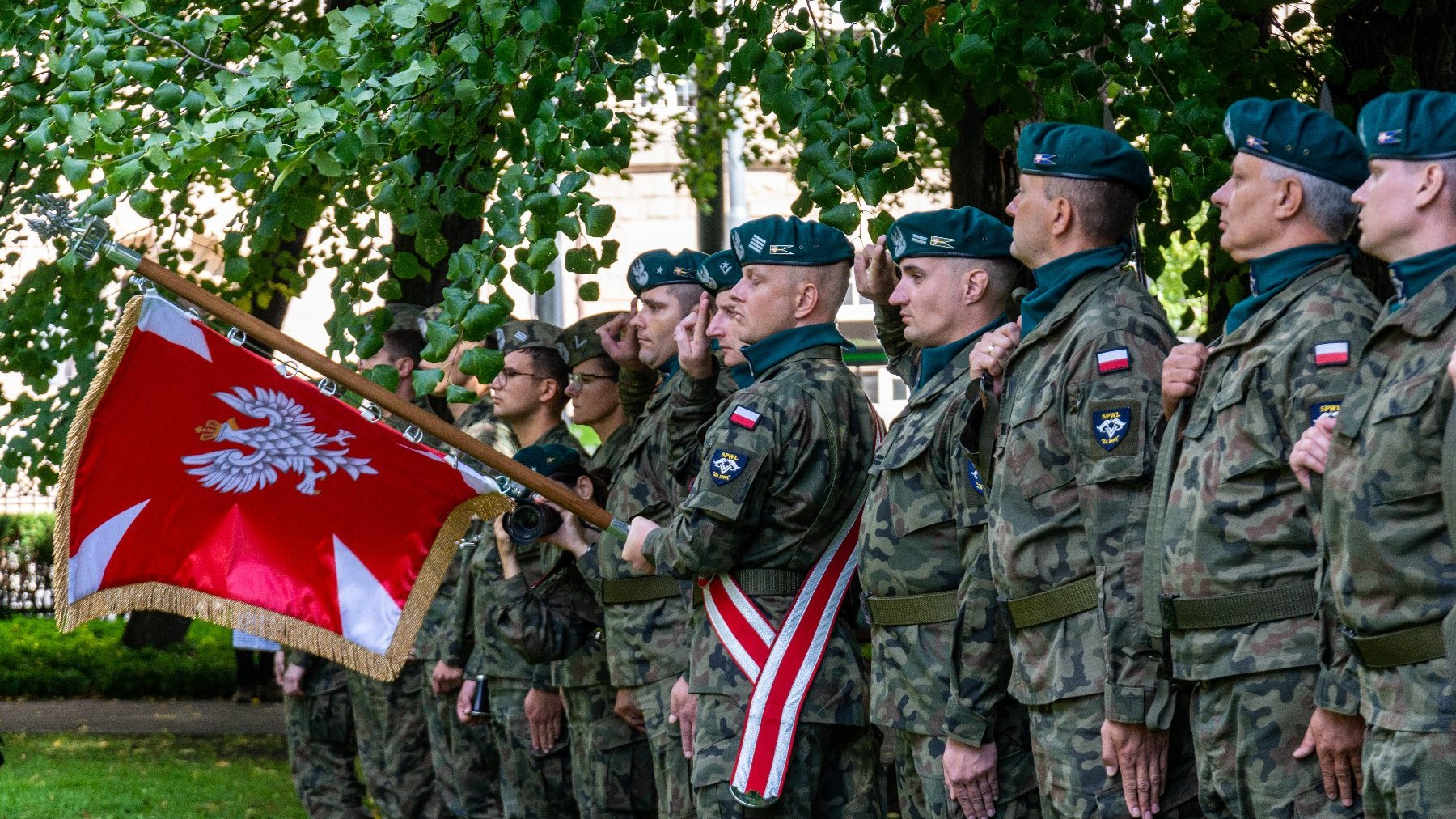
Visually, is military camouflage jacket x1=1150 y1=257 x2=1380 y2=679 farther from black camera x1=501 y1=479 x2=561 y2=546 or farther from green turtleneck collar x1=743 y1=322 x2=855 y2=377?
black camera x1=501 y1=479 x2=561 y2=546

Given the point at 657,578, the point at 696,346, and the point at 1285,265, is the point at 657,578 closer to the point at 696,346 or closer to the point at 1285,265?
the point at 696,346

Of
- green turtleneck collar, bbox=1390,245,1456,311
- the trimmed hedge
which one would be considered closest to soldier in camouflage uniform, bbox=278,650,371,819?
green turtleneck collar, bbox=1390,245,1456,311

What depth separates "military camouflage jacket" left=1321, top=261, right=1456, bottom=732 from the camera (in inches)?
128

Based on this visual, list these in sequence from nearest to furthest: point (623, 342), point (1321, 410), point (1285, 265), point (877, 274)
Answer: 1. point (1321, 410)
2. point (1285, 265)
3. point (877, 274)
4. point (623, 342)

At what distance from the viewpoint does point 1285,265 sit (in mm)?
3844

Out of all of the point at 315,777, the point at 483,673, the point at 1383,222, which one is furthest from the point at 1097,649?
the point at 315,777

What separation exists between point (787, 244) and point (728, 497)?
83cm

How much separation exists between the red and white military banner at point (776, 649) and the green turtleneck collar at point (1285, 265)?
1479 millimetres

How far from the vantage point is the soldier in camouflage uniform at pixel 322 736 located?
889 centimetres

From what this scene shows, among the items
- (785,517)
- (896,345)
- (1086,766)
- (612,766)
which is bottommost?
(612,766)

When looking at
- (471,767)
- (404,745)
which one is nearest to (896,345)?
(471,767)

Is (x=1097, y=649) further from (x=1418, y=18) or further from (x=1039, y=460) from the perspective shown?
(x=1418, y=18)

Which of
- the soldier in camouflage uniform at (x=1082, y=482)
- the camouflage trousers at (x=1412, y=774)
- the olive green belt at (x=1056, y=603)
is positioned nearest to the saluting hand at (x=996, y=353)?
the soldier in camouflage uniform at (x=1082, y=482)

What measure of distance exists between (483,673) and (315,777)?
6.59 ft
